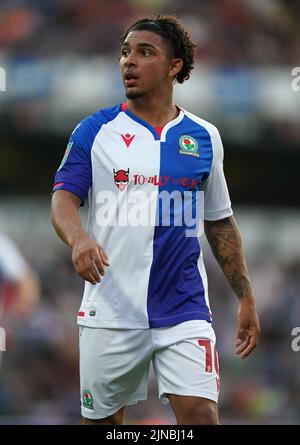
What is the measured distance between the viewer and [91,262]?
4586mm

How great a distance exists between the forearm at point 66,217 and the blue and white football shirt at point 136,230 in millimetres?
53

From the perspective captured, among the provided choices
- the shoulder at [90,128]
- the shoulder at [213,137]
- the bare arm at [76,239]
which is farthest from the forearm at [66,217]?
the shoulder at [213,137]

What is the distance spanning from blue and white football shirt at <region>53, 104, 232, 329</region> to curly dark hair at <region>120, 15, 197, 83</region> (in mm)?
585

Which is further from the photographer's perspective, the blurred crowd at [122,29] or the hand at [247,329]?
the blurred crowd at [122,29]

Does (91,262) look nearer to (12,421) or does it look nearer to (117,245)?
(117,245)

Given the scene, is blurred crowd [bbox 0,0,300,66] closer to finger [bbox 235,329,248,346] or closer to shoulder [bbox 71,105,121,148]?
shoulder [bbox 71,105,121,148]

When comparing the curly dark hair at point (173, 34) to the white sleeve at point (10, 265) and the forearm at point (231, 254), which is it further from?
the white sleeve at point (10, 265)

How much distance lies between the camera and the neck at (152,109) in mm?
5383

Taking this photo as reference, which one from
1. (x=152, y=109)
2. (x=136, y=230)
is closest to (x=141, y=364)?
(x=136, y=230)

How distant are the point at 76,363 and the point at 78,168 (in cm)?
826

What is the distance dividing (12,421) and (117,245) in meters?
6.02

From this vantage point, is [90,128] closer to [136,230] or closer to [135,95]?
[135,95]

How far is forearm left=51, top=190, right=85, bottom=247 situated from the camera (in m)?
4.84
